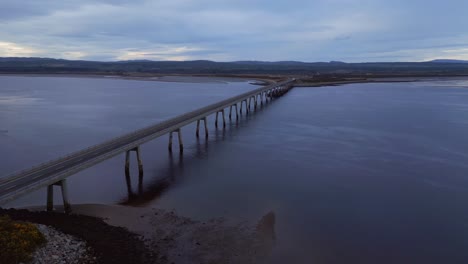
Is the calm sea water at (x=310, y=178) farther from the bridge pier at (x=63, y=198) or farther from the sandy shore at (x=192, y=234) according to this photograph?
the bridge pier at (x=63, y=198)

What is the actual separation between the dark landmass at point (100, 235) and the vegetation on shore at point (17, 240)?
166cm

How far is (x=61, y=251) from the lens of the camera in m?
14.5

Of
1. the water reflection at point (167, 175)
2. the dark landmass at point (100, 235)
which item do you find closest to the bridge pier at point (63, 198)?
the dark landmass at point (100, 235)

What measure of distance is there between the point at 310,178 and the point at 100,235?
48.5ft

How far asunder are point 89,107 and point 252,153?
41.8 meters

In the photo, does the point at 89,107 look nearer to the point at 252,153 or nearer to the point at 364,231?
the point at 252,153

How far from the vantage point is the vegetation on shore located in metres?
13.4

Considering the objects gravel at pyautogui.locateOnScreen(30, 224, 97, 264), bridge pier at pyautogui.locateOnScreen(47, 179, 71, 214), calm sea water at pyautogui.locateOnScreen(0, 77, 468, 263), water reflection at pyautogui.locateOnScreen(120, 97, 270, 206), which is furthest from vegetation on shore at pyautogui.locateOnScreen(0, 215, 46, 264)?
water reflection at pyautogui.locateOnScreen(120, 97, 270, 206)

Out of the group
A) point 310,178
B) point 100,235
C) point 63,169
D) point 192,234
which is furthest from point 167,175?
point 100,235

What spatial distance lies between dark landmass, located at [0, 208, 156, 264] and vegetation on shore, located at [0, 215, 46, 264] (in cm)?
166

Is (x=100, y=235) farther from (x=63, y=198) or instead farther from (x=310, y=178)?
(x=310, y=178)

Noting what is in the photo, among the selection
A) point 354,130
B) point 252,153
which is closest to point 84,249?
point 252,153

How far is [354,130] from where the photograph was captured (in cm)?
4547

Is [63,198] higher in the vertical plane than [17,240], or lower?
lower
